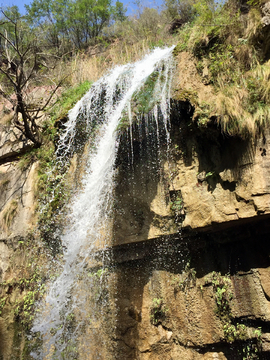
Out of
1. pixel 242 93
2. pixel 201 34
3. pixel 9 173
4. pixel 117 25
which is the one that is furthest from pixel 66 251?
pixel 117 25

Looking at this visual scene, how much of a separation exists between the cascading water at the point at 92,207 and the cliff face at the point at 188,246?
0.74 feet

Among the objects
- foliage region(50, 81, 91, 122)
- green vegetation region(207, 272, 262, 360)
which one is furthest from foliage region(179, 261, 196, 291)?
foliage region(50, 81, 91, 122)

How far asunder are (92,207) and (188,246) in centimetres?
185

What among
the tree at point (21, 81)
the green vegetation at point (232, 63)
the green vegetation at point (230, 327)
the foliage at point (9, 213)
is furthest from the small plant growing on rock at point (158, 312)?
the tree at point (21, 81)

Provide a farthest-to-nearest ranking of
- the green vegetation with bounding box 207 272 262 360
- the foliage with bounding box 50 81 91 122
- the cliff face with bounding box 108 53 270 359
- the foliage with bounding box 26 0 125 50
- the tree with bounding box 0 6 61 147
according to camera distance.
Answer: the foliage with bounding box 26 0 125 50
the foliage with bounding box 50 81 91 122
the tree with bounding box 0 6 61 147
the cliff face with bounding box 108 53 270 359
the green vegetation with bounding box 207 272 262 360

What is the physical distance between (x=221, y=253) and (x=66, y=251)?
2801 mm

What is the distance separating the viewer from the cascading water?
4766 millimetres

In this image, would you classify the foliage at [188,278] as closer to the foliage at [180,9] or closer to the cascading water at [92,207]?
the cascading water at [92,207]

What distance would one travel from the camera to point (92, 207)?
509 centimetres

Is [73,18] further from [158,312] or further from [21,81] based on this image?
[158,312]

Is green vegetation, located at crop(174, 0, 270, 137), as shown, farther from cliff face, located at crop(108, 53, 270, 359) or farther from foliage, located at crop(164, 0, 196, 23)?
foliage, located at crop(164, 0, 196, 23)

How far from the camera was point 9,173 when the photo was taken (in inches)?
280

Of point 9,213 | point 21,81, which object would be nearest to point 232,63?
point 21,81

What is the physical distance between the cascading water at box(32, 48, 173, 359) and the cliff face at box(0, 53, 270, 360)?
0.22 meters
